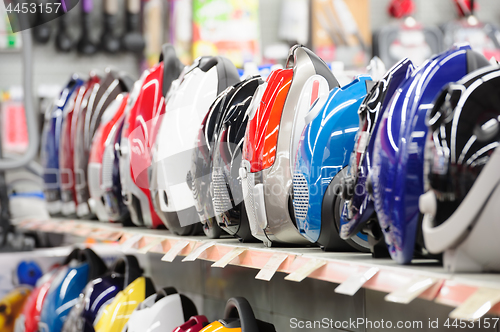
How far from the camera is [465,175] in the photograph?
0.91 meters

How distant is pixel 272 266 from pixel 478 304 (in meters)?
0.60

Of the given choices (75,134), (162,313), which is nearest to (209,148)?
(162,313)

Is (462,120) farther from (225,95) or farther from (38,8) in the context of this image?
(38,8)

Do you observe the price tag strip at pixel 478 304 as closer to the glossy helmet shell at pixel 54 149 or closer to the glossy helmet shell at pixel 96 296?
the glossy helmet shell at pixel 96 296

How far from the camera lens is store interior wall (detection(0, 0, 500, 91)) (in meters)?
4.73

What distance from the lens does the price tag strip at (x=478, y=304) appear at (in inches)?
30.7

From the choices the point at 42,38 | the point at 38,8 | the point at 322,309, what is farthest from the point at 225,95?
the point at 42,38

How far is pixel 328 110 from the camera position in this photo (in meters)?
1.37

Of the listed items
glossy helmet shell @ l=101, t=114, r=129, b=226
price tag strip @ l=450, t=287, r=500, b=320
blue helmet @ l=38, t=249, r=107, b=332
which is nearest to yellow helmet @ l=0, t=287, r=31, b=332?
blue helmet @ l=38, t=249, r=107, b=332

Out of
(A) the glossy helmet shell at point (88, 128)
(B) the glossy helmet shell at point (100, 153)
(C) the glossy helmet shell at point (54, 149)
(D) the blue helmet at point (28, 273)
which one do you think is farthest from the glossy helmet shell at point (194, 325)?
(D) the blue helmet at point (28, 273)

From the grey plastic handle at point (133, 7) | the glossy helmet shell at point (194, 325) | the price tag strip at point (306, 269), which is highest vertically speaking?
the grey plastic handle at point (133, 7)

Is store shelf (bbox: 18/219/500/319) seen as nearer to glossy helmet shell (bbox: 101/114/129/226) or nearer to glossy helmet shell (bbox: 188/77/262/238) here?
glossy helmet shell (bbox: 188/77/262/238)

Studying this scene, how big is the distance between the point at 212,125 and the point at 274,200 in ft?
1.40

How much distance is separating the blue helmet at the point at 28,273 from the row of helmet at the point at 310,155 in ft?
3.09
